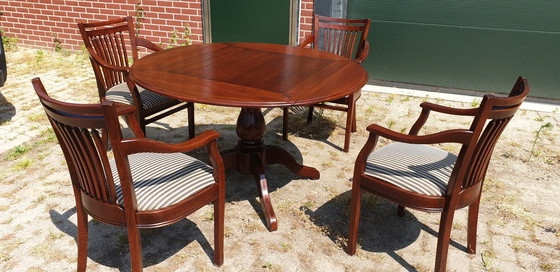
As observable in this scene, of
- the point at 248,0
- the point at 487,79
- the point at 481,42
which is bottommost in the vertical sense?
the point at 487,79

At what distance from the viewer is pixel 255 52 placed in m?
3.27

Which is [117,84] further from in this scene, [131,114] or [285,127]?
[131,114]

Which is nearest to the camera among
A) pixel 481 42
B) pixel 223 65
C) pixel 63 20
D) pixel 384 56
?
pixel 223 65

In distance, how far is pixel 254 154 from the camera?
2.94 meters

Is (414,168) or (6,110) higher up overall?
(414,168)

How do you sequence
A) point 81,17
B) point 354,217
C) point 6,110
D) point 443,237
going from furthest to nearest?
point 81,17 < point 6,110 < point 354,217 < point 443,237

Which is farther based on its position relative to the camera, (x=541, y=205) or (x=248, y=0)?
(x=248, y=0)

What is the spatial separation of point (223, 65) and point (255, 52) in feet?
1.66

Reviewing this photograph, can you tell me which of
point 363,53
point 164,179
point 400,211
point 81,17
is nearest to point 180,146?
point 164,179

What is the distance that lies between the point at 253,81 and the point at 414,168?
994 millimetres

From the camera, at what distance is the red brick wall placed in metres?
5.69

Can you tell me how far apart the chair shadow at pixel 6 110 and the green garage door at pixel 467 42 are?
373cm

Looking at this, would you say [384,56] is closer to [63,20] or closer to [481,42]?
[481,42]

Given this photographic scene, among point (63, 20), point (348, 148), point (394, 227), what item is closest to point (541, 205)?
point (394, 227)
